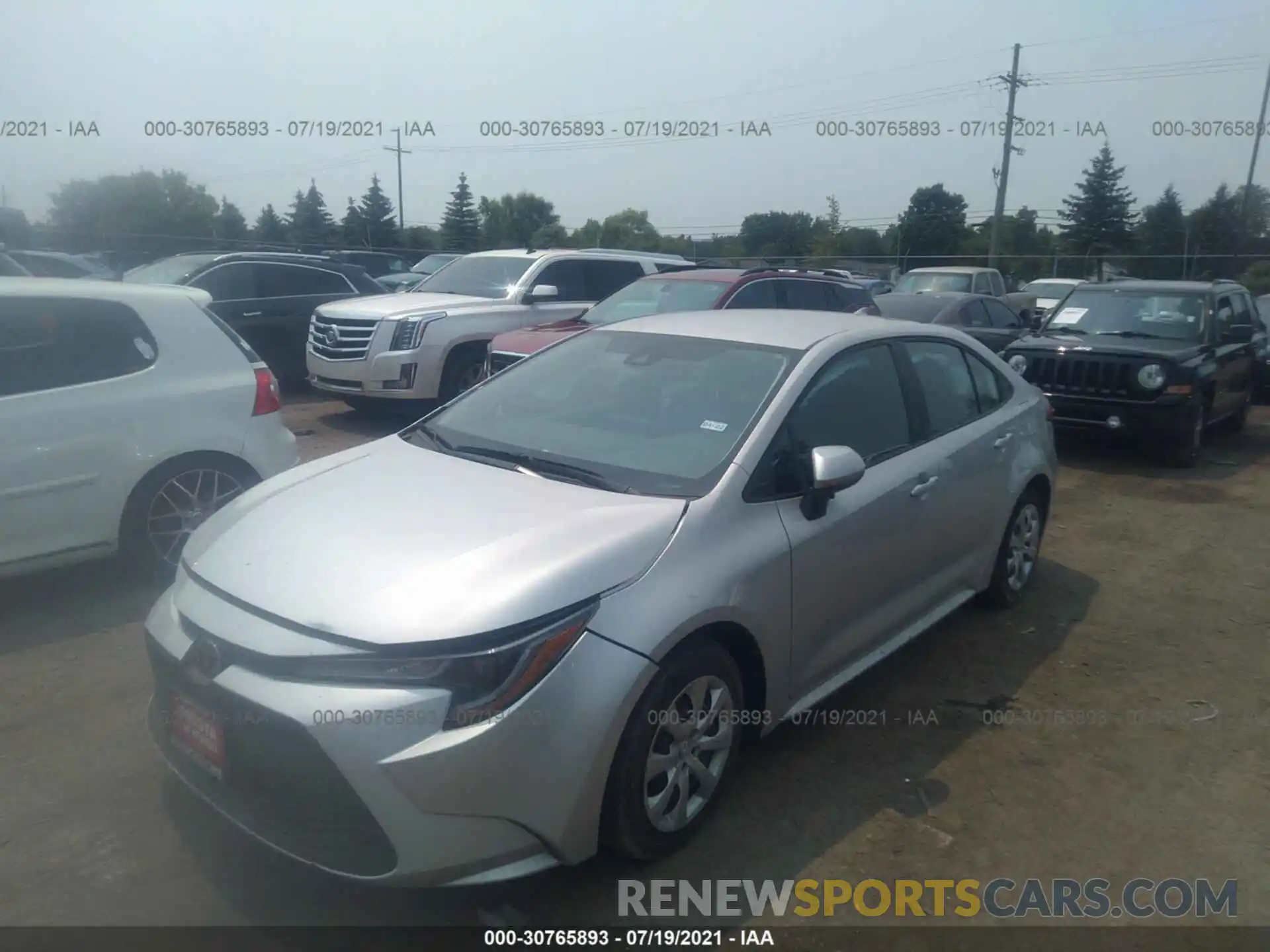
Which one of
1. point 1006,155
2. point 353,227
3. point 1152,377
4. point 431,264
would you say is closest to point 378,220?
point 353,227

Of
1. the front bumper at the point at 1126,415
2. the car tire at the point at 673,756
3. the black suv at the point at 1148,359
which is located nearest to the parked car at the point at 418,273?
the black suv at the point at 1148,359

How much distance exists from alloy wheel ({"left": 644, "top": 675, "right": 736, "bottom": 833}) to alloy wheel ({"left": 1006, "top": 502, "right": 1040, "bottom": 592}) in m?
2.63

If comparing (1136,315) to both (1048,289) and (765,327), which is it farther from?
(1048,289)

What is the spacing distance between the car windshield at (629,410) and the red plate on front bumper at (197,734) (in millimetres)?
1391

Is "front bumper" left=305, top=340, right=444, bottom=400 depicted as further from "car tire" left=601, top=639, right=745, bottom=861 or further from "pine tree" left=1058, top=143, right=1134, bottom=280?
"pine tree" left=1058, top=143, right=1134, bottom=280

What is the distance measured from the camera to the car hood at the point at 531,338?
29.2ft

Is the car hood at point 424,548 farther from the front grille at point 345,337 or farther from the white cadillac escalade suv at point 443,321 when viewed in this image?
the front grille at point 345,337

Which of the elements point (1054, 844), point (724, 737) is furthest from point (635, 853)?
point (1054, 844)

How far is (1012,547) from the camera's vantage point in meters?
5.30

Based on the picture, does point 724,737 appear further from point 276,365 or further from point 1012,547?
point 276,365

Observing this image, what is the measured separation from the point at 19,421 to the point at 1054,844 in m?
4.87

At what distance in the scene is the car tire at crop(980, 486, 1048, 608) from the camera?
5.22 metres

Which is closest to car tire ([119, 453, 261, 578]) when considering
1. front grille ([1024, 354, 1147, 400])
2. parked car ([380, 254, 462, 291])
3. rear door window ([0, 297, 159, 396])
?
rear door window ([0, 297, 159, 396])

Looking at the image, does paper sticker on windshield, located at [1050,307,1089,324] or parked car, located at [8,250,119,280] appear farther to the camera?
parked car, located at [8,250,119,280]
